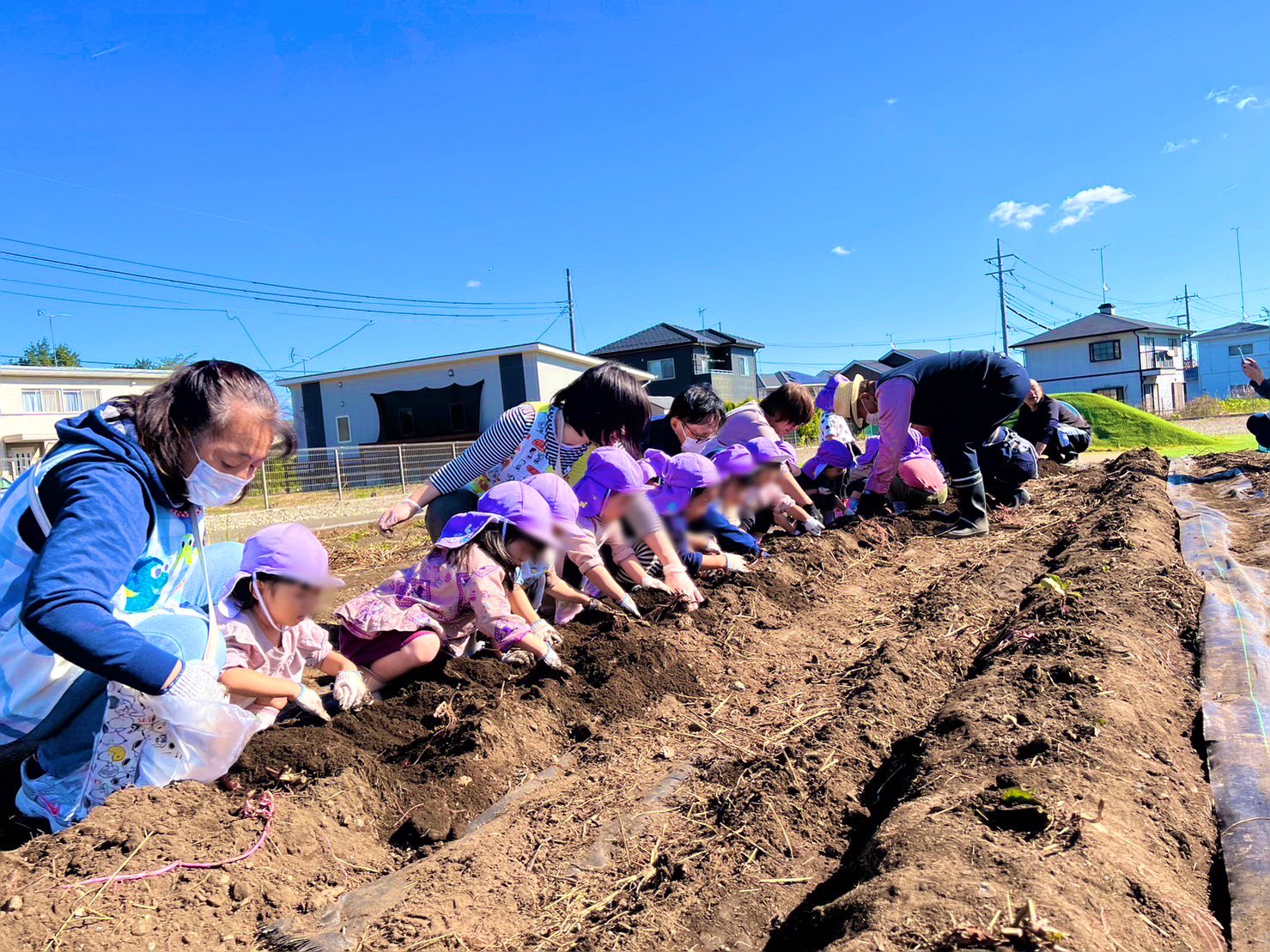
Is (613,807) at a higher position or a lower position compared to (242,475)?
lower

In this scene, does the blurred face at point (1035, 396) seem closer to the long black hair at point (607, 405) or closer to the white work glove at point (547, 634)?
the long black hair at point (607, 405)

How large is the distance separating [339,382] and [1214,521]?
84.2ft

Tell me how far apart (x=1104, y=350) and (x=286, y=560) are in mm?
48651

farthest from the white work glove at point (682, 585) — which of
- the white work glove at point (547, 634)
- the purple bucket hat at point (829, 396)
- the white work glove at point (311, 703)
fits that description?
the purple bucket hat at point (829, 396)

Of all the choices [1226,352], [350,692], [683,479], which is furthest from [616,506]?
[1226,352]

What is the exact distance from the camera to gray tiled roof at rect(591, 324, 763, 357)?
36125mm

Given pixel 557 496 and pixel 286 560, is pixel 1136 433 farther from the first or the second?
pixel 286 560

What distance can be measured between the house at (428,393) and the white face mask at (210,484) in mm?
22292

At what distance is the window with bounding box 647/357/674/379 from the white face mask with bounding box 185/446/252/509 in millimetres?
34203

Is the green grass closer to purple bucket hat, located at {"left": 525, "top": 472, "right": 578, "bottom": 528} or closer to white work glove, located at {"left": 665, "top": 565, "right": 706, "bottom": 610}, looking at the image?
white work glove, located at {"left": 665, "top": 565, "right": 706, "bottom": 610}

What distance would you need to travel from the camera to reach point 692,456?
4996 mm

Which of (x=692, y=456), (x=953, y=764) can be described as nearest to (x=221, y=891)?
(x=953, y=764)

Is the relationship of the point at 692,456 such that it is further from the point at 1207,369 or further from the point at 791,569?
the point at 1207,369

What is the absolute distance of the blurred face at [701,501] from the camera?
5.02 meters
